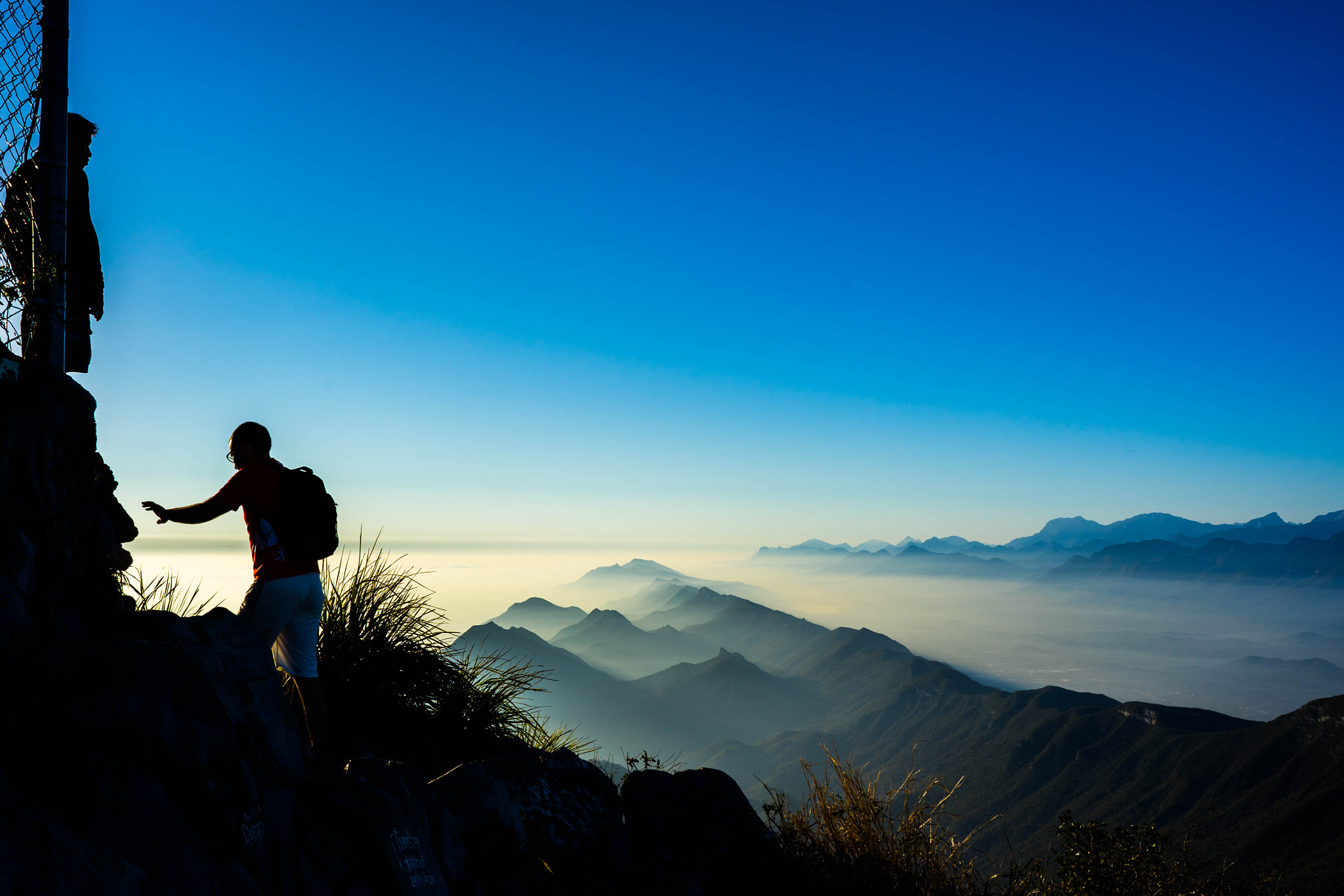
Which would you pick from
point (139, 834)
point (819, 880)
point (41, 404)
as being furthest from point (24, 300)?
point (819, 880)

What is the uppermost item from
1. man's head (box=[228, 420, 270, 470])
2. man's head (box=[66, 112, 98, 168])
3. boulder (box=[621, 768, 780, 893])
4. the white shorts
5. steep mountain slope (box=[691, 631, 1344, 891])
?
man's head (box=[66, 112, 98, 168])

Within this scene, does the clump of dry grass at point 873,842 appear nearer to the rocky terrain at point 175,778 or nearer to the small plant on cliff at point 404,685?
the rocky terrain at point 175,778

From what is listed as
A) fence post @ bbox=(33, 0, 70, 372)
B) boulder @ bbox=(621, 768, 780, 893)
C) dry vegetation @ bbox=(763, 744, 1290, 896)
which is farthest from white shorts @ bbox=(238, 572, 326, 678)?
dry vegetation @ bbox=(763, 744, 1290, 896)

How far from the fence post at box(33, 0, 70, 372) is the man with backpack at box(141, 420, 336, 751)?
45.1 inches

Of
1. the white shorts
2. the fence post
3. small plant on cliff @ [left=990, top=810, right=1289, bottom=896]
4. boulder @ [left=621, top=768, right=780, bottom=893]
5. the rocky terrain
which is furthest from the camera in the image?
small plant on cliff @ [left=990, top=810, right=1289, bottom=896]

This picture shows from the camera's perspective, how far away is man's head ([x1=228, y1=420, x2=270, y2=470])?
4656 mm

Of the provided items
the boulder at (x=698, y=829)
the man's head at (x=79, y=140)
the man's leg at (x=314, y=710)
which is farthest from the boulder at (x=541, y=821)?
the man's head at (x=79, y=140)

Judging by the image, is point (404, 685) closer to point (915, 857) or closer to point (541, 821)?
point (541, 821)

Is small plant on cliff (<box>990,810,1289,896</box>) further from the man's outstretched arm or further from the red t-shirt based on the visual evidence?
the man's outstretched arm

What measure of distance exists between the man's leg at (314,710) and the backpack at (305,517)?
864 mm

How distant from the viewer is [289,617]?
14.8ft

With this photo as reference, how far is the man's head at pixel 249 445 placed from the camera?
466 centimetres

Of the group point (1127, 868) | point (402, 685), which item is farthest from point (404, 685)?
point (1127, 868)

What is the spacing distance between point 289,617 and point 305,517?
25.2 inches
